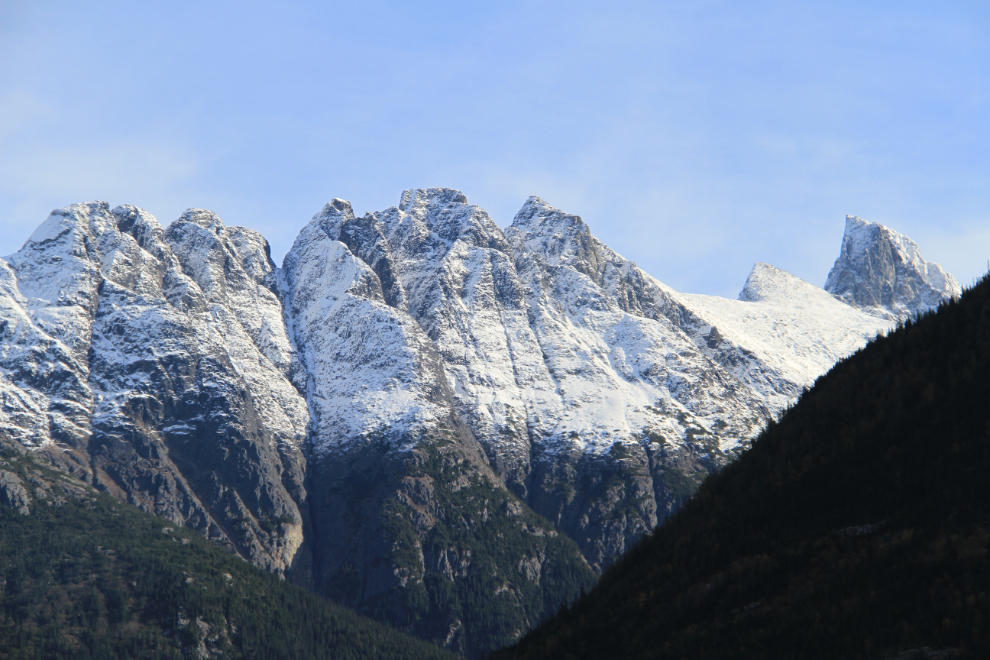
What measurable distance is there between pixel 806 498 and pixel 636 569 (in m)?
20.2

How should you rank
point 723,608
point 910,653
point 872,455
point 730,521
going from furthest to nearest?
1. point 730,521
2. point 872,455
3. point 723,608
4. point 910,653

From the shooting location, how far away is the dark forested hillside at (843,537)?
63031 mm

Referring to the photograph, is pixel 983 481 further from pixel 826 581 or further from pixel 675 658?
pixel 675 658

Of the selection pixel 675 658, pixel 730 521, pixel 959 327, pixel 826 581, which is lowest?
pixel 675 658

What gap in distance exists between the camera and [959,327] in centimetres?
8681

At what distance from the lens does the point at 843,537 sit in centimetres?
7450

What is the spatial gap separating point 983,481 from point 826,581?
43.8ft

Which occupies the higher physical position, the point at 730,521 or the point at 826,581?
the point at 730,521

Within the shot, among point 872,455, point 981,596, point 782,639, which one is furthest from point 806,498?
point 981,596

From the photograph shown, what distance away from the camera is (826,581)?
231ft

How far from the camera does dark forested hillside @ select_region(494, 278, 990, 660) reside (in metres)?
63.0

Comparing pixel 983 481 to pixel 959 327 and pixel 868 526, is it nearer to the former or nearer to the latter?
pixel 868 526

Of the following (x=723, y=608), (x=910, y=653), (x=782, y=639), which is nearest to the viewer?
(x=910, y=653)

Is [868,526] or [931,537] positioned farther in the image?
[868,526]
